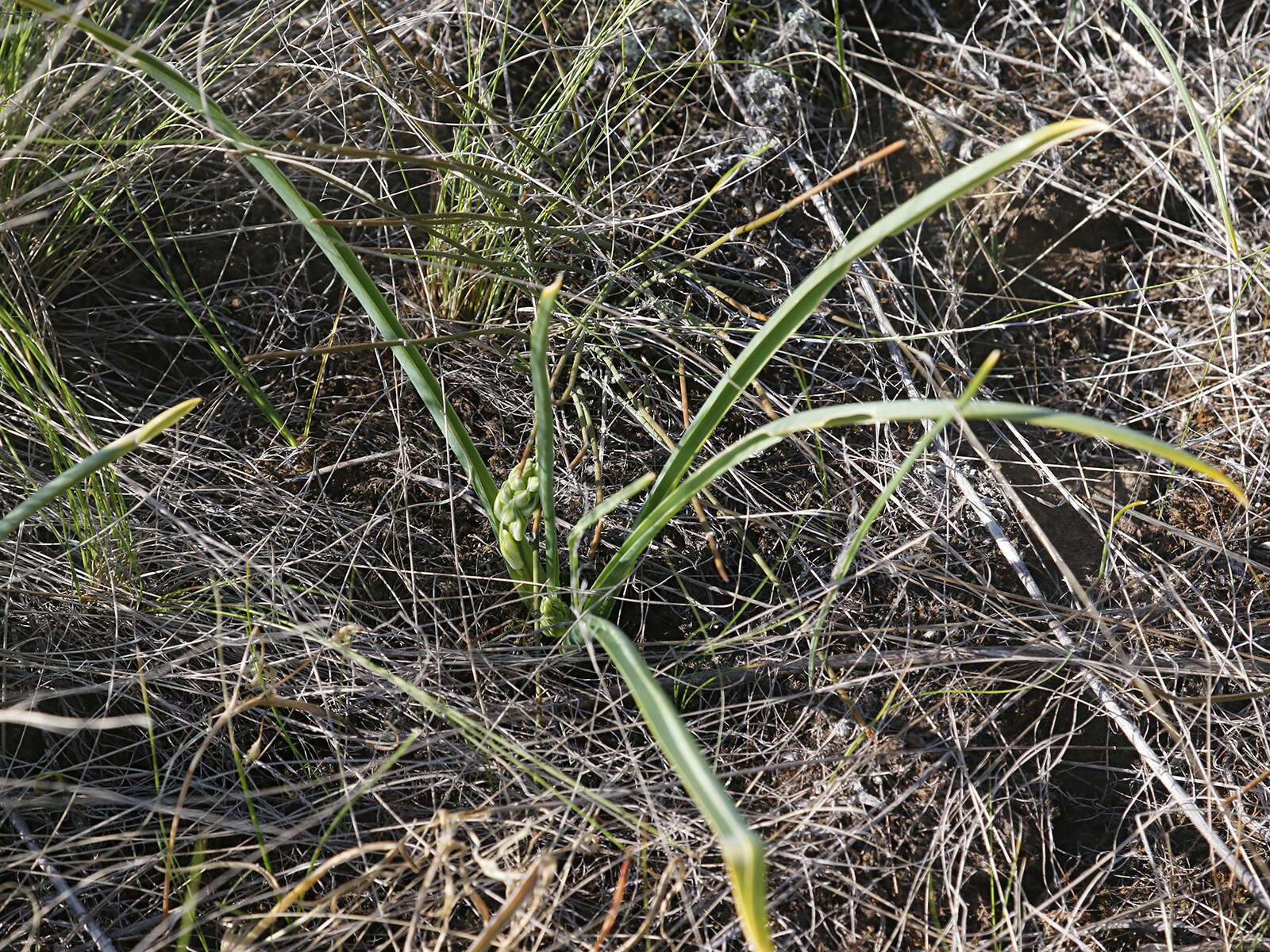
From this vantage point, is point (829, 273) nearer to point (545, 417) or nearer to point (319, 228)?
point (545, 417)

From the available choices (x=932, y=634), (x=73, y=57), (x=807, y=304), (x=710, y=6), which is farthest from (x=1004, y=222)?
(x=73, y=57)

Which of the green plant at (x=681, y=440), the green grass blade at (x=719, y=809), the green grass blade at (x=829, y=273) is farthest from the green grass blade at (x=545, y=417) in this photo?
the green grass blade at (x=719, y=809)

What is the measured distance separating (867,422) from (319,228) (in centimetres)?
57

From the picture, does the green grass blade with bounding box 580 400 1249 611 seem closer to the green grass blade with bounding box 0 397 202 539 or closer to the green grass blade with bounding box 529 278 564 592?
the green grass blade with bounding box 529 278 564 592

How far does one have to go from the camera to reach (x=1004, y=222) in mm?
1509

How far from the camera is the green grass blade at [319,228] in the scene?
31.2 inches

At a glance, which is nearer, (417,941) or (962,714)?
(417,941)

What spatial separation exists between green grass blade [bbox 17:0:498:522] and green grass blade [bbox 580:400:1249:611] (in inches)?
7.5

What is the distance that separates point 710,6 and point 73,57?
0.99 meters

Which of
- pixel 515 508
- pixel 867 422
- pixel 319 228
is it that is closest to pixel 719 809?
pixel 867 422

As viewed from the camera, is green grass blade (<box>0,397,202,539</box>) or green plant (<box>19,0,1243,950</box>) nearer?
green plant (<box>19,0,1243,950</box>)

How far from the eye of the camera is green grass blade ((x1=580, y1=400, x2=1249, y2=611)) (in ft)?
2.09

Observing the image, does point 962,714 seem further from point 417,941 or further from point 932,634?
point 417,941

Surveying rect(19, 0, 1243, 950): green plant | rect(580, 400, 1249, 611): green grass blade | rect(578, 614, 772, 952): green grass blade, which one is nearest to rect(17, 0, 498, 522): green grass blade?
rect(19, 0, 1243, 950): green plant
